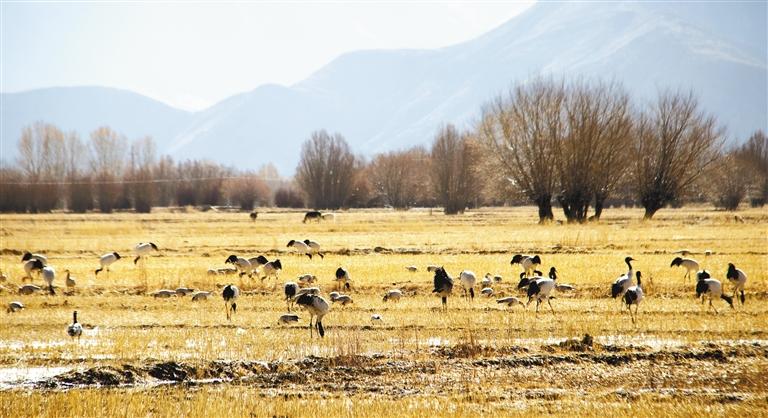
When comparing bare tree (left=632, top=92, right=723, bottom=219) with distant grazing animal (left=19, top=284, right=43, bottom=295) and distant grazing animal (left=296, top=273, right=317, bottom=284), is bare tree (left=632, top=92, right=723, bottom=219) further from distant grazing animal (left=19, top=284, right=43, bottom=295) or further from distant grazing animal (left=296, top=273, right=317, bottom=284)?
distant grazing animal (left=19, top=284, right=43, bottom=295)

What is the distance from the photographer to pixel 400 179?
400ft

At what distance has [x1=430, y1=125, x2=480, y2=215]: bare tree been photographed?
95.3 metres

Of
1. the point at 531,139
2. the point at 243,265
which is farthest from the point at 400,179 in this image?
the point at 243,265

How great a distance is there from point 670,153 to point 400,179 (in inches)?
2332

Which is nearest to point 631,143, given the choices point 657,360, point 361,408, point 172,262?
point 172,262

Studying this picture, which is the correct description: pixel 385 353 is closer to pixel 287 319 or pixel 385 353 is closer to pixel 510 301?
pixel 287 319

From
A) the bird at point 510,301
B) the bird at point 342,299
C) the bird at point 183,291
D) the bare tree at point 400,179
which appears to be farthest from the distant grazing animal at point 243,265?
the bare tree at point 400,179

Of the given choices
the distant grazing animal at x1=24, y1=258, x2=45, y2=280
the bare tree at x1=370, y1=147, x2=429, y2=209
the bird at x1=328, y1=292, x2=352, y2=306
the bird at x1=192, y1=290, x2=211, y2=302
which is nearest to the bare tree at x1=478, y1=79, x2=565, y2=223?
the distant grazing animal at x1=24, y1=258, x2=45, y2=280

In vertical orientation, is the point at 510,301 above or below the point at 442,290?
below

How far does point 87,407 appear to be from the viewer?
10281 mm

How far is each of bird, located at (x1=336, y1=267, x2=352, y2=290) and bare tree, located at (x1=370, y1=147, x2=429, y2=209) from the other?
9624 cm

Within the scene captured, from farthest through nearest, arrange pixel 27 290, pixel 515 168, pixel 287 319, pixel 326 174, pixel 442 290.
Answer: pixel 326 174, pixel 515 168, pixel 27 290, pixel 442 290, pixel 287 319

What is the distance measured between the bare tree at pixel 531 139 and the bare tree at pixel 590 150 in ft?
3.08

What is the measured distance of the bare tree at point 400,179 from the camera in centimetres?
12125
